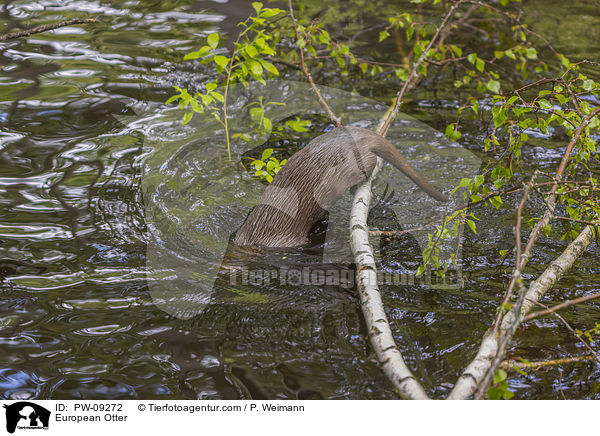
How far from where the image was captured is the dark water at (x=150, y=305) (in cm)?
228

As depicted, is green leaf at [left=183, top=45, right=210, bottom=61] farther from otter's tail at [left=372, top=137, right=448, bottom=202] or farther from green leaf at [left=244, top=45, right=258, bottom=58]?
otter's tail at [left=372, top=137, right=448, bottom=202]

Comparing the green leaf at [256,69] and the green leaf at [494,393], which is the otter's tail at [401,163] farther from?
the green leaf at [494,393]

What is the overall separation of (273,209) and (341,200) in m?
0.69

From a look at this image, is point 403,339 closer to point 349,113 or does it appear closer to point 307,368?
point 307,368

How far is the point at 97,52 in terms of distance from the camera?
18.1 ft

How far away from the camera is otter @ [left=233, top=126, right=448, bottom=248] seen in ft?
10.6
